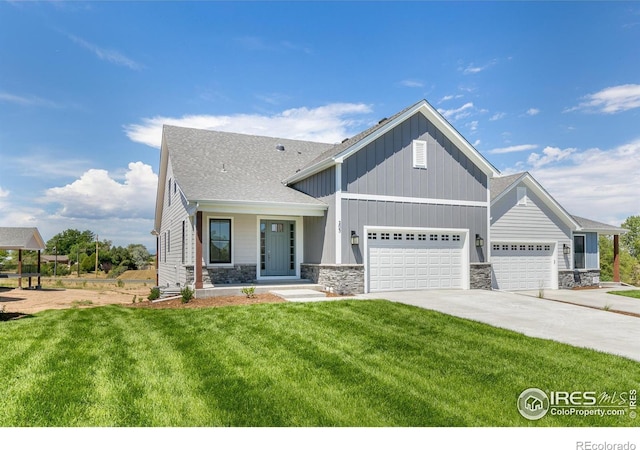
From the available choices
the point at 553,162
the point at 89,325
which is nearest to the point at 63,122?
the point at 89,325

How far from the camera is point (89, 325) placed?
29.1ft

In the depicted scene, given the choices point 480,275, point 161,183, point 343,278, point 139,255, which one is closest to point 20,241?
point 161,183

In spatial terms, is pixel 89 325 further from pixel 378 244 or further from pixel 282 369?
pixel 378 244

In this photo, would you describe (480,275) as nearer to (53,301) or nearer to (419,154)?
(419,154)

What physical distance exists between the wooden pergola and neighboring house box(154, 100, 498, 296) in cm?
1413

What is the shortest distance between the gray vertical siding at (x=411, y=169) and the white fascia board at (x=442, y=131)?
0.16 meters

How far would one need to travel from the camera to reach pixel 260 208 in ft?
46.1

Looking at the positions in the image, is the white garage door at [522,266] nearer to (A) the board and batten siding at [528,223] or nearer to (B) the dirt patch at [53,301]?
(A) the board and batten siding at [528,223]

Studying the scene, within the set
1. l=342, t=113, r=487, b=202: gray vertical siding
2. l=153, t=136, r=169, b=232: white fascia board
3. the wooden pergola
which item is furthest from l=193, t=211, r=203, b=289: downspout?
the wooden pergola

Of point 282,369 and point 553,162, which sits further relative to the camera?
point 553,162

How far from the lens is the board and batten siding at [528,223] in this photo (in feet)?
58.8

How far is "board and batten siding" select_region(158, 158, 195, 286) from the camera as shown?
1578cm

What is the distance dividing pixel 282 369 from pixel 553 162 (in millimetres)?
17131

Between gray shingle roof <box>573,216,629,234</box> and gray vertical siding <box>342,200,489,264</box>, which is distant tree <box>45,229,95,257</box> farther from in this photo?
gray shingle roof <box>573,216,629,234</box>
